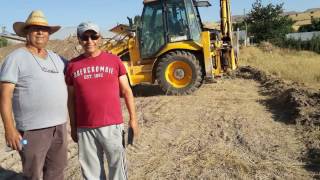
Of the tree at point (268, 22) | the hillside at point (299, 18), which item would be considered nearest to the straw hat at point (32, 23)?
the tree at point (268, 22)

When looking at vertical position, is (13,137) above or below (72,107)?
below

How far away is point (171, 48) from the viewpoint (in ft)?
36.6

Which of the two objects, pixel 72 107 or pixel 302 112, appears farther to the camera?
pixel 302 112

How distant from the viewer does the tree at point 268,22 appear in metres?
32.4

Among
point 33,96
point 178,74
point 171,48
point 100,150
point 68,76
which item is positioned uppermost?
point 68,76

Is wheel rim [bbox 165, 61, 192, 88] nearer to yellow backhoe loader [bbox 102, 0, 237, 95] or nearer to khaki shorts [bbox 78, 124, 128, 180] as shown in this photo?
yellow backhoe loader [bbox 102, 0, 237, 95]

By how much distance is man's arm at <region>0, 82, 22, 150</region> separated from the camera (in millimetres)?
3568

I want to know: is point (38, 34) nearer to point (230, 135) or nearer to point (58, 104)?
point (58, 104)

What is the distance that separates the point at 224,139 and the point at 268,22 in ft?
90.1

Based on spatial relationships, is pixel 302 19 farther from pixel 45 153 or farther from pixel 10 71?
pixel 10 71

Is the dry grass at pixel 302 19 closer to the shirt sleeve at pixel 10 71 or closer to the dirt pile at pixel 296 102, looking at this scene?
the dirt pile at pixel 296 102

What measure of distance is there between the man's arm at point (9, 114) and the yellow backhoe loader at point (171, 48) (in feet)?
25.0

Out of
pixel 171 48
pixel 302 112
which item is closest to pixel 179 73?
pixel 171 48

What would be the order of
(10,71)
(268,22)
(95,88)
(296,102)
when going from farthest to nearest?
(268,22), (296,102), (95,88), (10,71)
